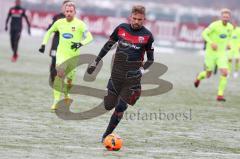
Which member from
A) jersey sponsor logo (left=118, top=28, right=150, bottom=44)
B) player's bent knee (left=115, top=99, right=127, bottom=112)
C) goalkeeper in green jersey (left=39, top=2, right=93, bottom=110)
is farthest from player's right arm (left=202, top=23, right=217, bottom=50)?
player's bent knee (left=115, top=99, right=127, bottom=112)

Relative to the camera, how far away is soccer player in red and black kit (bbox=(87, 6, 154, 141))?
1206 cm

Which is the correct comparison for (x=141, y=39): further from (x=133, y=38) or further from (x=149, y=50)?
(x=149, y=50)

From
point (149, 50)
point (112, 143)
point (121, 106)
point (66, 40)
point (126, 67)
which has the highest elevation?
point (149, 50)

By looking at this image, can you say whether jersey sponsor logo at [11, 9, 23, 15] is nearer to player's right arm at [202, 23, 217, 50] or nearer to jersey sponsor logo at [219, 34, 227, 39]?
player's right arm at [202, 23, 217, 50]

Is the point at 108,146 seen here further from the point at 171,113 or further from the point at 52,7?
the point at 52,7

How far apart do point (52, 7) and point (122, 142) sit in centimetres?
4429

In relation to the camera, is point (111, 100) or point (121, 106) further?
point (111, 100)

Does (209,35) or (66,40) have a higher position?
(66,40)

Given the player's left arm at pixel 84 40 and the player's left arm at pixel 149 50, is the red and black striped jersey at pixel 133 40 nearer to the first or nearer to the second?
the player's left arm at pixel 149 50

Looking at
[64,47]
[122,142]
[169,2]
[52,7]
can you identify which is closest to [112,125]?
[122,142]

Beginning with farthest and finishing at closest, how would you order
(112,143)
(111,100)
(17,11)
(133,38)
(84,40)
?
(17,11), (84,40), (111,100), (133,38), (112,143)

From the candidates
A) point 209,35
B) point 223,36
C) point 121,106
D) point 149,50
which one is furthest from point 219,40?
point 121,106

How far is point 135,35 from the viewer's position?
1204 centimetres

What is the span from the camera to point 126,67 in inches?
478
